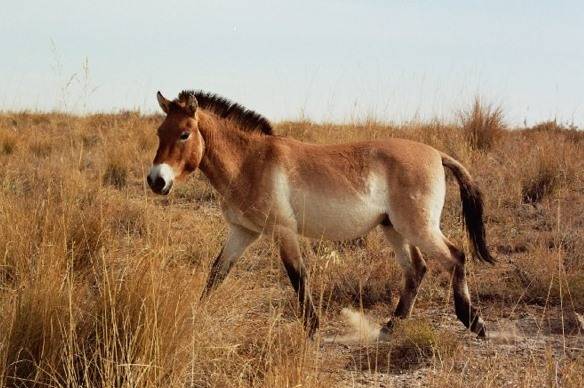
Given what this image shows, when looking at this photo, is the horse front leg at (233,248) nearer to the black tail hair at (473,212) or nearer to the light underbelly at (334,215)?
the light underbelly at (334,215)

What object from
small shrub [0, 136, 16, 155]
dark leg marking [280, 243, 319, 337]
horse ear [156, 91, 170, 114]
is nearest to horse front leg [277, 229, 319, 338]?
dark leg marking [280, 243, 319, 337]

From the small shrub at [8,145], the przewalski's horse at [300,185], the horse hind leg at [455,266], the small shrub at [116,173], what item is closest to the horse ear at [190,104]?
the przewalski's horse at [300,185]

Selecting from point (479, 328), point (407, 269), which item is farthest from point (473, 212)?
point (479, 328)

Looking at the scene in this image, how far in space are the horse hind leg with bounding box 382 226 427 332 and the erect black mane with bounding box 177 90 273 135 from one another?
1343 mm

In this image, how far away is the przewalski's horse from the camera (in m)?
5.14

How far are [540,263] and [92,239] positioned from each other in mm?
3969

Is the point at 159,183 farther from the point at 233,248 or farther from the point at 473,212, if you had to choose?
the point at 473,212

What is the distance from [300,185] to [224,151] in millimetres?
652

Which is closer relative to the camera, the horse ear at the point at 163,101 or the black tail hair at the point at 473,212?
the horse ear at the point at 163,101

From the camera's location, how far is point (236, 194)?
17.2 feet

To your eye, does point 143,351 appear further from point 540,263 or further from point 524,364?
point 540,263

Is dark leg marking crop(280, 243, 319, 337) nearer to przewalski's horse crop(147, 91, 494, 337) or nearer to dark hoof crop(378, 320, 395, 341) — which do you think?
przewalski's horse crop(147, 91, 494, 337)

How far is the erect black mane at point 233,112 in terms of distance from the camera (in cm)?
564

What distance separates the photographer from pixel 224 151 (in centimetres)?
541
